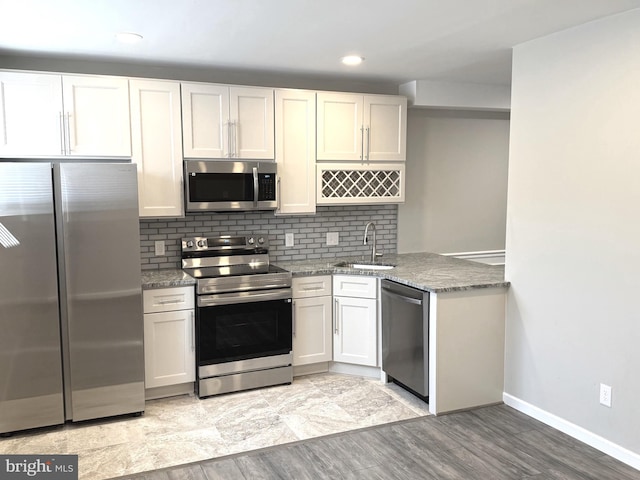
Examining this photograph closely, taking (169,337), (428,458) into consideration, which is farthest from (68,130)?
(428,458)

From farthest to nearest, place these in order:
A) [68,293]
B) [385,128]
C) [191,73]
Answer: [385,128]
[191,73]
[68,293]

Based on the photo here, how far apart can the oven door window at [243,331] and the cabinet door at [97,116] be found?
128 cm

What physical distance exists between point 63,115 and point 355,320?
2489 millimetres

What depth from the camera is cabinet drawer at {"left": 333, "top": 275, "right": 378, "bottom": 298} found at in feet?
13.5

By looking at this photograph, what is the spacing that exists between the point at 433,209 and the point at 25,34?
352 centimetres

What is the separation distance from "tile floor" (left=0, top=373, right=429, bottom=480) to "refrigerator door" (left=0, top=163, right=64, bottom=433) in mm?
240

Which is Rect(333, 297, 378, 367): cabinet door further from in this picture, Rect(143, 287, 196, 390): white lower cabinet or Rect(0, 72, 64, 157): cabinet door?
Rect(0, 72, 64, 157): cabinet door

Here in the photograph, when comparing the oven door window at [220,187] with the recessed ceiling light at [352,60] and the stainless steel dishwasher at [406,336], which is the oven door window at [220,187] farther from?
the stainless steel dishwasher at [406,336]

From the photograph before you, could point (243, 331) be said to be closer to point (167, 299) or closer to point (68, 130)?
point (167, 299)

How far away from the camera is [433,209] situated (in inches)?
202

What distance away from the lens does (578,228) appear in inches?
124

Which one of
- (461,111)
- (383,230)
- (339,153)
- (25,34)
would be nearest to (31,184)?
(25,34)

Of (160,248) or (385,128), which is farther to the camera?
(385,128)

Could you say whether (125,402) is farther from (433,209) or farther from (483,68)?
(483,68)
